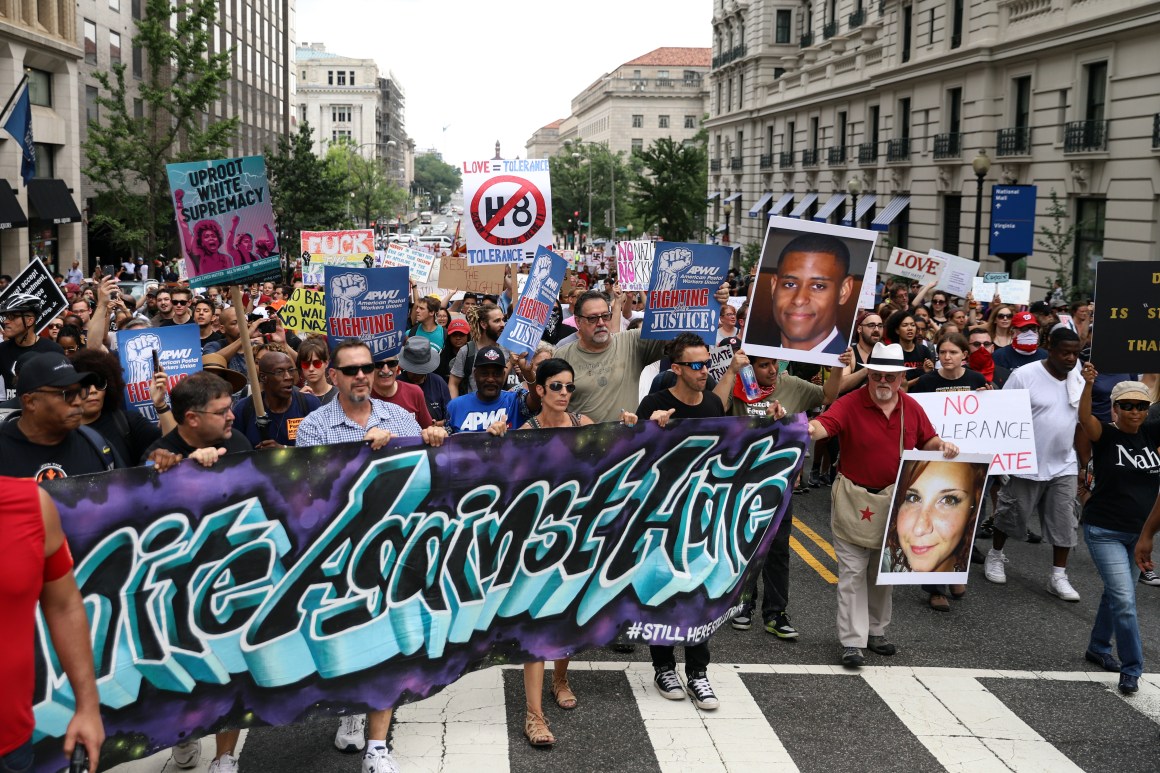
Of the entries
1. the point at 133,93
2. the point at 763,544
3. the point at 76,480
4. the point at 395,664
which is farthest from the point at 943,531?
the point at 133,93

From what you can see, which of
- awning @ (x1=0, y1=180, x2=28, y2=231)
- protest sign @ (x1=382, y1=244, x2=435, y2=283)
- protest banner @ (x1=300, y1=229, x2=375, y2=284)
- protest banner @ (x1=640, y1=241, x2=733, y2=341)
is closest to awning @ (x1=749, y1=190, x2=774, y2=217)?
awning @ (x1=0, y1=180, x2=28, y2=231)

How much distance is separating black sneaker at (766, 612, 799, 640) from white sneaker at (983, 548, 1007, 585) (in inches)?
93.6

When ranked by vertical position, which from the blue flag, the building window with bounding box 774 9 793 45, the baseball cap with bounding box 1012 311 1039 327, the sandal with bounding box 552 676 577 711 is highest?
the building window with bounding box 774 9 793 45

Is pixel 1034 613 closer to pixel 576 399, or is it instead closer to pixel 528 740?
pixel 576 399

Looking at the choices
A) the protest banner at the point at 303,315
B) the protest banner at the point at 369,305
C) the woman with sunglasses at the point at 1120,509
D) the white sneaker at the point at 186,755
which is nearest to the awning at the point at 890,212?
the protest banner at the point at 303,315

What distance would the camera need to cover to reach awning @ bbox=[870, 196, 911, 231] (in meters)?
42.6

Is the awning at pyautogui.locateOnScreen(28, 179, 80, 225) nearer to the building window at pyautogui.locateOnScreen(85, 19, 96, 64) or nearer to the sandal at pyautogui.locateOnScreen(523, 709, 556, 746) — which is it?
the building window at pyautogui.locateOnScreen(85, 19, 96, 64)

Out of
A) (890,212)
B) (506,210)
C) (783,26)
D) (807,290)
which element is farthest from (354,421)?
(783,26)

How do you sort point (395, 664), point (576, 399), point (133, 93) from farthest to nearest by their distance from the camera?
point (133, 93), point (576, 399), point (395, 664)

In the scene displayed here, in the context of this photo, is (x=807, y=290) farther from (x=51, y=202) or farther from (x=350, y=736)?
(x=51, y=202)

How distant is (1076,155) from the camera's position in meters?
30.0

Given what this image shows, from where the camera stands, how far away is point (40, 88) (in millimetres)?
39438

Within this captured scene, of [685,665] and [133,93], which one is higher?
[133,93]

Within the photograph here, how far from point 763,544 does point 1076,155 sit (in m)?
26.7
